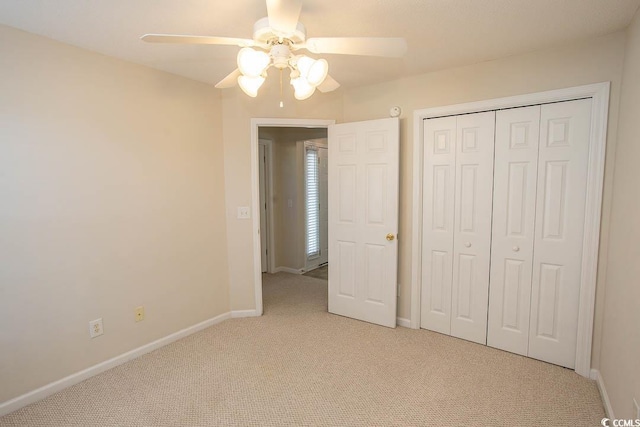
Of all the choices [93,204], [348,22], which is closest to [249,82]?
[348,22]

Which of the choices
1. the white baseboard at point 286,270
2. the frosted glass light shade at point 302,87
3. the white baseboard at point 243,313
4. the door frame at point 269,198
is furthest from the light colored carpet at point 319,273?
the frosted glass light shade at point 302,87

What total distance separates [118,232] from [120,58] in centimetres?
130

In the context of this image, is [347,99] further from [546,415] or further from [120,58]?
[546,415]

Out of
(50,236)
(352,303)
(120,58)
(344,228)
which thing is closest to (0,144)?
(50,236)

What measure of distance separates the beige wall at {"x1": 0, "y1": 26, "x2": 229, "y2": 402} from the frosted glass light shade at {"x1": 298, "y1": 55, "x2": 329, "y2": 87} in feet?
5.42

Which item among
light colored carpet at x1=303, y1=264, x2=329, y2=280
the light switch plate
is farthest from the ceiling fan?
light colored carpet at x1=303, y1=264, x2=329, y2=280

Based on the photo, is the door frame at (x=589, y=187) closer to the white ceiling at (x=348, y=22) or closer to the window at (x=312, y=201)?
the white ceiling at (x=348, y=22)

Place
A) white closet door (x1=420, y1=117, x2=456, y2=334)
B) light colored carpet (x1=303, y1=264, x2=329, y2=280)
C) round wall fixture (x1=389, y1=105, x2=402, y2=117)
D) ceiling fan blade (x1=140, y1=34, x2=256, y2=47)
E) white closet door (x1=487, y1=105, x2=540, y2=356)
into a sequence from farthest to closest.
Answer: light colored carpet (x1=303, y1=264, x2=329, y2=280)
round wall fixture (x1=389, y1=105, x2=402, y2=117)
white closet door (x1=420, y1=117, x2=456, y2=334)
white closet door (x1=487, y1=105, x2=540, y2=356)
ceiling fan blade (x1=140, y1=34, x2=256, y2=47)

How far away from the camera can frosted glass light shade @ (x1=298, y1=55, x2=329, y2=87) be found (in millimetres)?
1581

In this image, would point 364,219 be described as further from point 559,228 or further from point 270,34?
point 270,34

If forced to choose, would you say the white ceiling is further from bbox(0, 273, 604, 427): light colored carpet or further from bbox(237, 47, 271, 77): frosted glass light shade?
bbox(0, 273, 604, 427): light colored carpet

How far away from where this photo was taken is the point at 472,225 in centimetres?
279

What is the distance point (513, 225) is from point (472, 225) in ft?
0.99

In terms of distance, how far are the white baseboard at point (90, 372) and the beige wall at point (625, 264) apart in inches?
121
